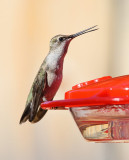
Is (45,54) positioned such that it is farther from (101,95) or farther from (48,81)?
(101,95)

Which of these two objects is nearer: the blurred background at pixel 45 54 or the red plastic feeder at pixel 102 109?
the red plastic feeder at pixel 102 109

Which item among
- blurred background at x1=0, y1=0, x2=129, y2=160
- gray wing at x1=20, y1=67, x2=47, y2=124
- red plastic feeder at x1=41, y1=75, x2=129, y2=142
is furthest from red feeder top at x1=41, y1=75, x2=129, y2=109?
blurred background at x1=0, y1=0, x2=129, y2=160

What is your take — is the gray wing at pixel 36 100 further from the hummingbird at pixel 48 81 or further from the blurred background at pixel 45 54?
the blurred background at pixel 45 54

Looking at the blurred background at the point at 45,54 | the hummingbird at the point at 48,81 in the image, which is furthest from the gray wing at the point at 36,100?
the blurred background at the point at 45,54

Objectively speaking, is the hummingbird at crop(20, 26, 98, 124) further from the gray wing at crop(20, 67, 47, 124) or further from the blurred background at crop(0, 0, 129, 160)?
the blurred background at crop(0, 0, 129, 160)

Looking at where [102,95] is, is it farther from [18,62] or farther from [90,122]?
[18,62]

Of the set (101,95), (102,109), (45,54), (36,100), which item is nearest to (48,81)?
(36,100)

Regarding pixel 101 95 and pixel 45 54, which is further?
pixel 45 54

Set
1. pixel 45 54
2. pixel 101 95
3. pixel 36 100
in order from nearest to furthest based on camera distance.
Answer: pixel 101 95 → pixel 36 100 → pixel 45 54
